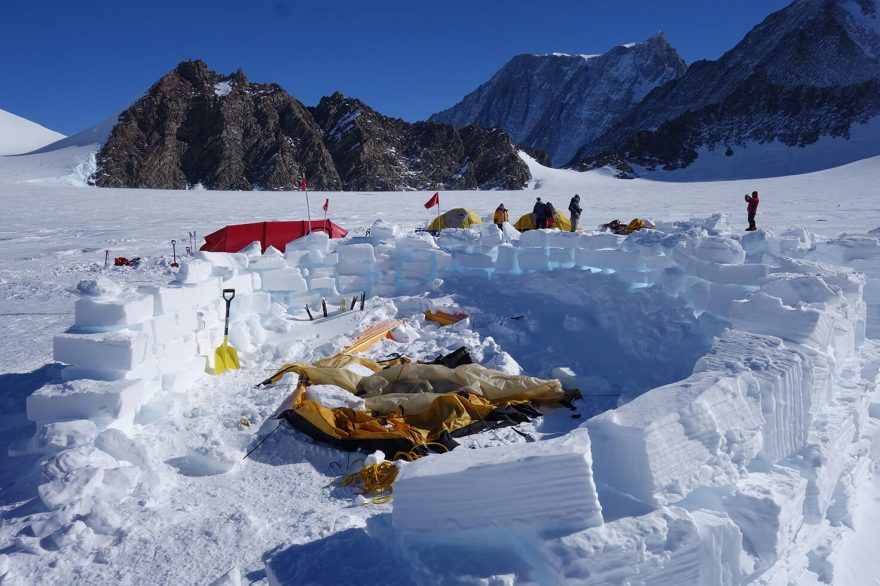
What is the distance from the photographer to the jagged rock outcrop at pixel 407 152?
179 ft

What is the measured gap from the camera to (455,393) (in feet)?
13.4

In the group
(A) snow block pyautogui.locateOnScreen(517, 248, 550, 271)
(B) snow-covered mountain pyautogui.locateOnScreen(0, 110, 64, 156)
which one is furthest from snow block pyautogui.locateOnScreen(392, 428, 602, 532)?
(B) snow-covered mountain pyautogui.locateOnScreen(0, 110, 64, 156)

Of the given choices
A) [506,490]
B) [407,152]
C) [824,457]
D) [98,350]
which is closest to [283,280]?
[98,350]

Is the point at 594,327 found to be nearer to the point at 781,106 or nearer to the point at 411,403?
the point at 411,403

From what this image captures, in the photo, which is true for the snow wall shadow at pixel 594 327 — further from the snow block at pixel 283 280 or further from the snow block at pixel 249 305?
the snow block at pixel 249 305

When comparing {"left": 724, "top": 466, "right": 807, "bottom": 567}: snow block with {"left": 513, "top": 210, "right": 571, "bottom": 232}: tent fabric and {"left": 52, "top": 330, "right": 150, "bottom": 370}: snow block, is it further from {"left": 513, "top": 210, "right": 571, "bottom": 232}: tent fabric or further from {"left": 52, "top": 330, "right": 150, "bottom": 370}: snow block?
{"left": 513, "top": 210, "right": 571, "bottom": 232}: tent fabric

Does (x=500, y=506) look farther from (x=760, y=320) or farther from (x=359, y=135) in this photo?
(x=359, y=135)

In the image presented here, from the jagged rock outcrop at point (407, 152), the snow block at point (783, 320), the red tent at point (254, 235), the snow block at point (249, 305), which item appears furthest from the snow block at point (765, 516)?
the jagged rock outcrop at point (407, 152)

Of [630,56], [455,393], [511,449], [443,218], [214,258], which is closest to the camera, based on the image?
[511,449]

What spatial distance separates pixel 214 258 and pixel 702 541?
4.79 metres

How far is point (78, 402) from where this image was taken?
11.0 ft

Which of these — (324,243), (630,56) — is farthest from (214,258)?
(630,56)

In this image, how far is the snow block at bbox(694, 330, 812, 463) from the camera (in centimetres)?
278

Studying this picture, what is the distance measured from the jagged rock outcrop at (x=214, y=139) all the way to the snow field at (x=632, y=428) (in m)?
49.2
